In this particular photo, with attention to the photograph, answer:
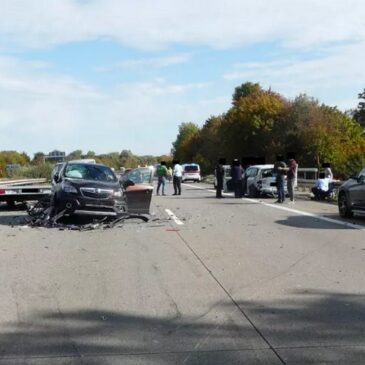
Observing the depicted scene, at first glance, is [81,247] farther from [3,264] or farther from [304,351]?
[304,351]

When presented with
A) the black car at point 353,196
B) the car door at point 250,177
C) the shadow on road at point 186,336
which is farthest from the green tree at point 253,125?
the shadow on road at point 186,336

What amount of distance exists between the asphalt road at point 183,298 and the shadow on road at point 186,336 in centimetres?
1

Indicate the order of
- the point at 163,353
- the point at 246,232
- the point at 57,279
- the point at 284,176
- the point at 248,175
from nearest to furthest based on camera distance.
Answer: the point at 163,353 → the point at 57,279 → the point at 246,232 → the point at 284,176 → the point at 248,175

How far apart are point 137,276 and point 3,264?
2439 mm

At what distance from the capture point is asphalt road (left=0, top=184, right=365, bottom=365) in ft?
17.2

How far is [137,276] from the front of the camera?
8430 millimetres

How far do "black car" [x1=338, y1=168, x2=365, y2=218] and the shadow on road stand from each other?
8851 mm

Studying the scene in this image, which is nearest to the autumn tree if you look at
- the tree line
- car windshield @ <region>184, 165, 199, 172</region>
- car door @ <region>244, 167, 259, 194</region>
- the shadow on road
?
the tree line

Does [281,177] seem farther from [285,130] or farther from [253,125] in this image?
[253,125]

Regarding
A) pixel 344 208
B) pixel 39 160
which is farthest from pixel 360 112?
pixel 344 208

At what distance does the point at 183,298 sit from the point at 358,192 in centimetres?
947

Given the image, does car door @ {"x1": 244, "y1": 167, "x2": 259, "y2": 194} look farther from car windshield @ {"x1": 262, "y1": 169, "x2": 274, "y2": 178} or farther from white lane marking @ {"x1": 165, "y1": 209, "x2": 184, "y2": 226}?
white lane marking @ {"x1": 165, "y1": 209, "x2": 184, "y2": 226}

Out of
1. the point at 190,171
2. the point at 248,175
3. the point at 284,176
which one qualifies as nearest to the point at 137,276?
the point at 284,176

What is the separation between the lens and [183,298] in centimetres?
712
